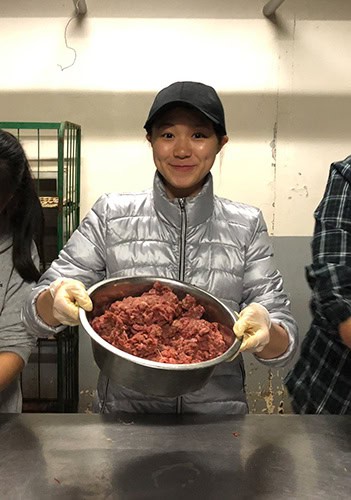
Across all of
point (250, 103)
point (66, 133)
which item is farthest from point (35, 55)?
point (250, 103)

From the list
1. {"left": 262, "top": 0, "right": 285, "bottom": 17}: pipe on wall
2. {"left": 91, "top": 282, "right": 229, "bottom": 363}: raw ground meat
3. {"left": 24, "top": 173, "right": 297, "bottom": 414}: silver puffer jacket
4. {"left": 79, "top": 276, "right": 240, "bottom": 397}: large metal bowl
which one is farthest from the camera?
{"left": 262, "top": 0, "right": 285, "bottom": 17}: pipe on wall

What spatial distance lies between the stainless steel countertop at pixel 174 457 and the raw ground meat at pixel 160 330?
0.21 m

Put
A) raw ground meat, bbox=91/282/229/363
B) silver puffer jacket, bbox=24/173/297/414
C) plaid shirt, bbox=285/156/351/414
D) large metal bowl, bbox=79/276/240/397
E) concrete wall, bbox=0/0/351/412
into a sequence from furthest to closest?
concrete wall, bbox=0/0/351/412
silver puffer jacket, bbox=24/173/297/414
plaid shirt, bbox=285/156/351/414
raw ground meat, bbox=91/282/229/363
large metal bowl, bbox=79/276/240/397

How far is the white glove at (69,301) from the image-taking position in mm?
989

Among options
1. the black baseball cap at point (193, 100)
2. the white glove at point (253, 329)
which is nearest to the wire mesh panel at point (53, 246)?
the black baseball cap at point (193, 100)

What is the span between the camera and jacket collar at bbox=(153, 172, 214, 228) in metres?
1.24

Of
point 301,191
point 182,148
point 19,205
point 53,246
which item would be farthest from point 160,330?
point 301,191

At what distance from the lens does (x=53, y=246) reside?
8.28 feet

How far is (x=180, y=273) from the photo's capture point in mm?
1232

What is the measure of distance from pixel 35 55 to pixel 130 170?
2.25 ft

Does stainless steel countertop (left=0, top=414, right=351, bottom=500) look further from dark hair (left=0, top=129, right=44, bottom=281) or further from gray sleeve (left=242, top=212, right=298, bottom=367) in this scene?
dark hair (left=0, top=129, right=44, bottom=281)

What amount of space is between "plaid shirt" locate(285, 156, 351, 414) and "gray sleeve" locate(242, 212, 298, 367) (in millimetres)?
70

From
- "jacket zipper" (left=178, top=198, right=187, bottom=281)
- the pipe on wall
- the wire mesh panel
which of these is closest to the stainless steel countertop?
"jacket zipper" (left=178, top=198, right=187, bottom=281)

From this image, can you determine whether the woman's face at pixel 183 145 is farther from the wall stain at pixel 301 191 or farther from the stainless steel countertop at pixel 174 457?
the wall stain at pixel 301 191
